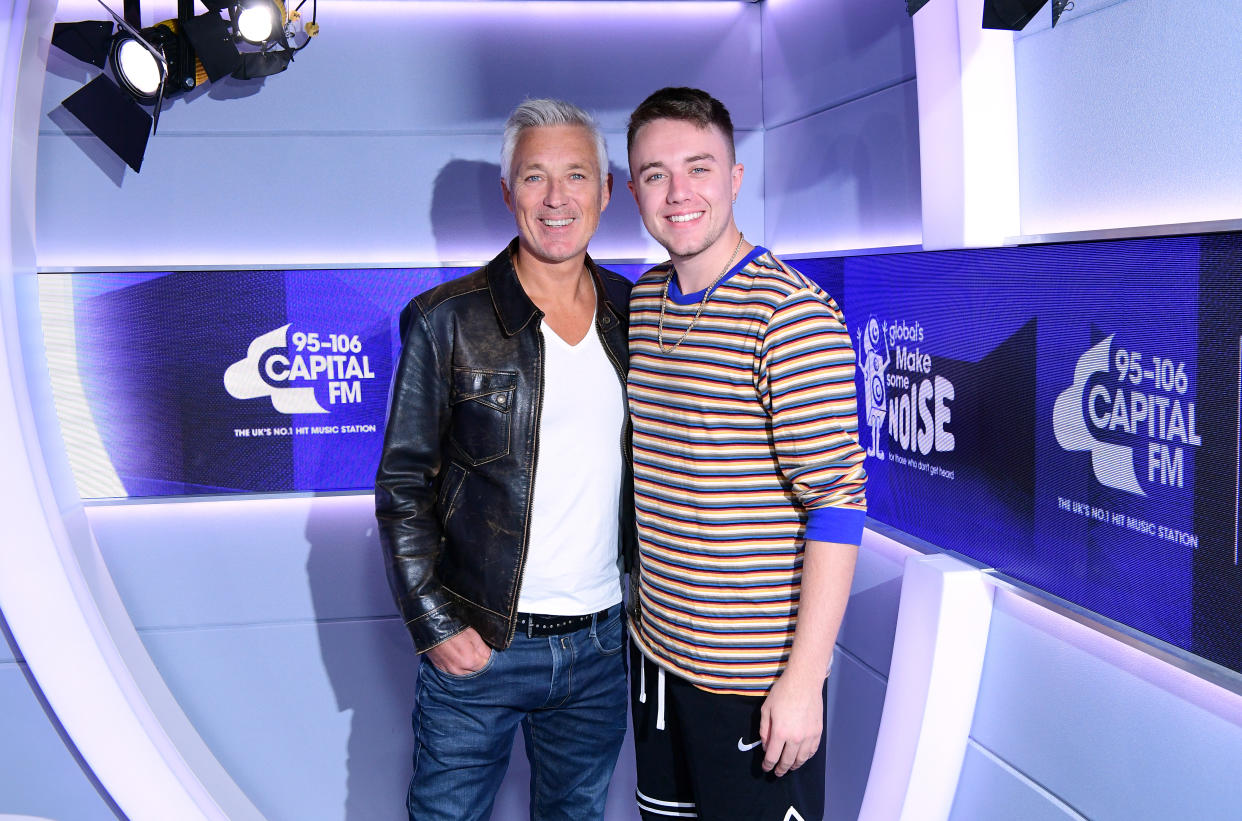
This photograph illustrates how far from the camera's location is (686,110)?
167cm

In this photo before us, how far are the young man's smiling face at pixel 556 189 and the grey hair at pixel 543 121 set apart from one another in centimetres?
1

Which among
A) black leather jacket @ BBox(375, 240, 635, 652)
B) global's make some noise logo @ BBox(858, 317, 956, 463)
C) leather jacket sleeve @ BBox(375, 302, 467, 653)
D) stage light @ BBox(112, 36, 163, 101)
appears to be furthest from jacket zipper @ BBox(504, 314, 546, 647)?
stage light @ BBox(112, 36, 163, 101)

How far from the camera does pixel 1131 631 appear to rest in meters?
1.63

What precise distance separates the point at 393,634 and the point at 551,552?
1.36 metres

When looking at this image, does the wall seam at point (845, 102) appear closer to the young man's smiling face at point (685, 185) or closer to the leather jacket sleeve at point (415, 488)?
the young man's smiling face at point (685, 185)

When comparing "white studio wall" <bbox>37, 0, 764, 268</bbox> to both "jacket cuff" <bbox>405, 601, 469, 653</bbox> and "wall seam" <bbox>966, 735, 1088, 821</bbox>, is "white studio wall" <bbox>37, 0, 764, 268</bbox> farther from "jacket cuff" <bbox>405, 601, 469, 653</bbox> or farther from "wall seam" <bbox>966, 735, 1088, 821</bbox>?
"wall seam" <bbox>966, 735, 1088, 821</bbox>

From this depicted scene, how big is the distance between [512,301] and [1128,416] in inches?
47.9

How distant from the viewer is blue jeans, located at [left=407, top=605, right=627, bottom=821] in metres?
1.97

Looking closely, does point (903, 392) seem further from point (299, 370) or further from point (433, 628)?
point (299, 370)

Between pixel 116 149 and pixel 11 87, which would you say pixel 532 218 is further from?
pixel 116 149

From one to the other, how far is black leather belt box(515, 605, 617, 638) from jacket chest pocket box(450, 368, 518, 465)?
35 centimetres

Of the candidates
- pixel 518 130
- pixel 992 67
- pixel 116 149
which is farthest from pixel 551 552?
pixel 116 149

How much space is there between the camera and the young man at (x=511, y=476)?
1.93m

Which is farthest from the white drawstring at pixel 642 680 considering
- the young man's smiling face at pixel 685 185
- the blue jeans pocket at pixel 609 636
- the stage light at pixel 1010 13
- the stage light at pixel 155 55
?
the stage light at pixel 155 55
